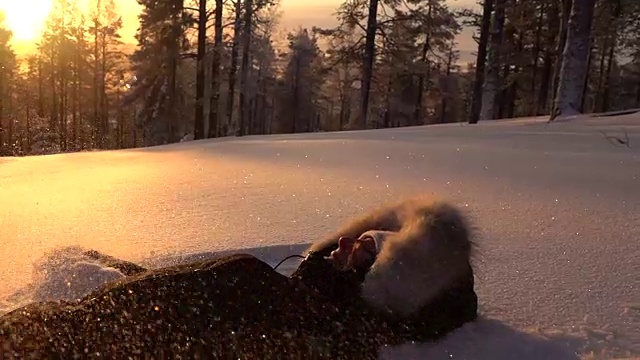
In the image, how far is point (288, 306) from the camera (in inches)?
49.7

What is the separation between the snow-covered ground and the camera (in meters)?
1.55

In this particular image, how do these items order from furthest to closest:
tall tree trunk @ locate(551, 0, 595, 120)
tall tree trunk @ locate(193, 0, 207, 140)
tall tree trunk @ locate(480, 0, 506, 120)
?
tall tree trunk @ locate(193, 0, 207, 140)
tall tree trunk @ locate(480, 0, 506, 120)
tall tree trunk @ locate(551, 0, 595, 120)

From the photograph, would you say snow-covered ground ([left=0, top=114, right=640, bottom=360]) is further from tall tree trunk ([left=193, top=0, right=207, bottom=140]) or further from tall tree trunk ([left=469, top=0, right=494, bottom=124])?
tall tree trunk ([left=193, top=0, right=207, bottom=140])

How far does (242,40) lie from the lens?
57.7 feet

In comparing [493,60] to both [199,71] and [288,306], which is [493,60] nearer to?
[199,71]

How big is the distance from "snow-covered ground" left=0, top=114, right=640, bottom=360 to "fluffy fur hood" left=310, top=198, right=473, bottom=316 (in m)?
0.14

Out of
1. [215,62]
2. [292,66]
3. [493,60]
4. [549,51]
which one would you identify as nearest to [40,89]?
[292,66]

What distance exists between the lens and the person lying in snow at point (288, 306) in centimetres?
106

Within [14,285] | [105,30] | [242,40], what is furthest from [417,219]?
[105,30]

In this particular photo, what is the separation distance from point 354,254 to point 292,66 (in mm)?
40348

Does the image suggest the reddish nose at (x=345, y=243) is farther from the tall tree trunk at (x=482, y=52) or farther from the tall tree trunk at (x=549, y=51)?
the tall tree trunk at (x=549, y=51)

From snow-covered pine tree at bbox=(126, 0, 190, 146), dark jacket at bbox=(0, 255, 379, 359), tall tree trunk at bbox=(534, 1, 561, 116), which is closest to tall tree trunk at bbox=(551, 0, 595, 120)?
dark jacket at bbox=(0, 255, 379, 359)

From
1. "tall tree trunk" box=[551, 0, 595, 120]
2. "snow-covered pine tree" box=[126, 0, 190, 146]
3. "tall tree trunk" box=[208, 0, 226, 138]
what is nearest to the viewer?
"tall tree trunk" box=[551, 0, 595, 120]

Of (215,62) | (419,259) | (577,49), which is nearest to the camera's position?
(419,259)
